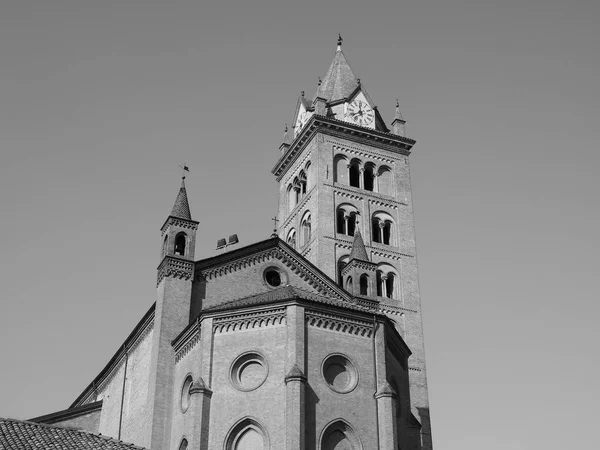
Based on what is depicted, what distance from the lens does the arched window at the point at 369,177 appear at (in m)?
48.3

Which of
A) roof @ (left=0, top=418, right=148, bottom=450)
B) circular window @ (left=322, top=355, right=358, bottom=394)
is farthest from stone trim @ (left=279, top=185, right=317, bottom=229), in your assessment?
roof @ (left=0, top=418, right=148, bottom=450)

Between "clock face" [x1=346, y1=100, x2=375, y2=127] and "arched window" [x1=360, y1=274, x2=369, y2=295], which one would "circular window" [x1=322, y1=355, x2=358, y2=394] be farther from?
"clock face" [x1=346, y1=100, x2=375, y2=127]

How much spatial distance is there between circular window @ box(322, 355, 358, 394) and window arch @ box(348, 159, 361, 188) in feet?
70.0

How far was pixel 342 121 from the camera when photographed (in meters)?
48.0

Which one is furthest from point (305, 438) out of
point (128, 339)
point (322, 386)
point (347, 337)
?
point (128, 339)

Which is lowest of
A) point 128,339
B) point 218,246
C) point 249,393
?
point 249,393

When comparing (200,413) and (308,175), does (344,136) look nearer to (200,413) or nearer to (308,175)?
(308,175)

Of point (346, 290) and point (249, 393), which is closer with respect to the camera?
point (249, 393)

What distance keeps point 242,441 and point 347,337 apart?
5196 mm

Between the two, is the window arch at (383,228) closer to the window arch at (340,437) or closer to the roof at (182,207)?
the roof at (182,207)

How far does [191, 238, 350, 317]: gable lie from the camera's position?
3281 cm

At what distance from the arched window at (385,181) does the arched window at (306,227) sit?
4.79m

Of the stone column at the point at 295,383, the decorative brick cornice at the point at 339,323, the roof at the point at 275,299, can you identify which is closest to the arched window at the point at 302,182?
the roof at the point at 275,299

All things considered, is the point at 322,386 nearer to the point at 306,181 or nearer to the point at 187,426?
the point at 187,426
